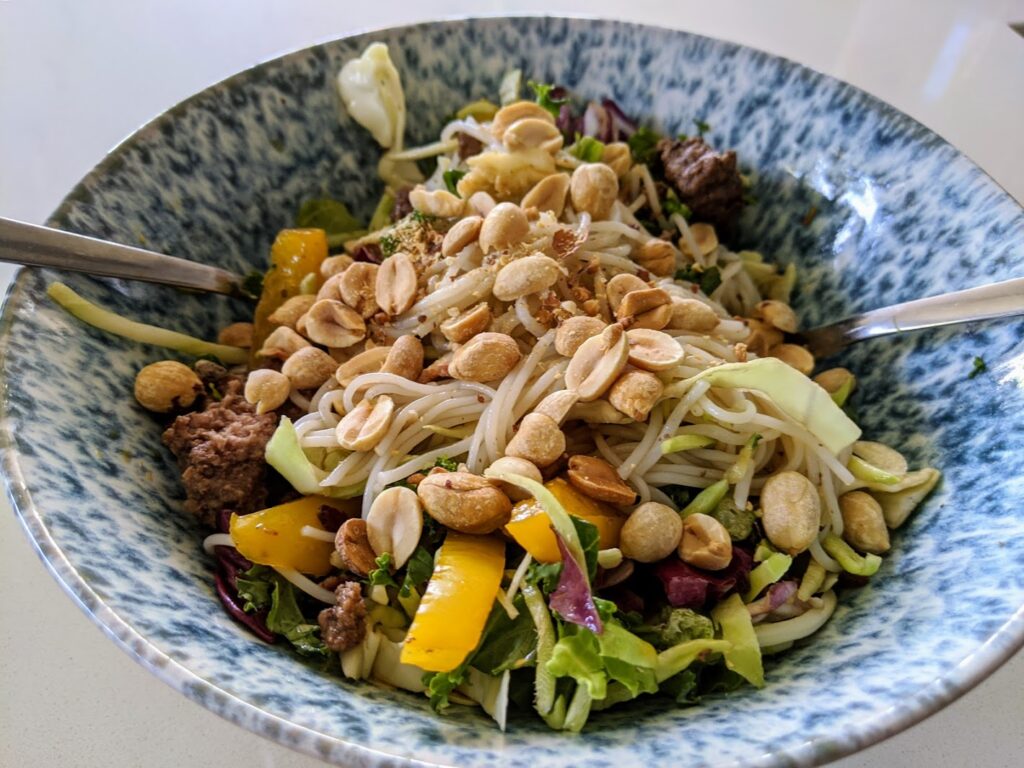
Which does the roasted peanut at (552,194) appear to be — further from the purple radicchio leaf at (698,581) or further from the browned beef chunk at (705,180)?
the purple radicchio leaf at (698,581)

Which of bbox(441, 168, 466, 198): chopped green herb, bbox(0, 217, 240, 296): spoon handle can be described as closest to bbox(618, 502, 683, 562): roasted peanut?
bbox(441, 168, 466, 198): chopped green herb

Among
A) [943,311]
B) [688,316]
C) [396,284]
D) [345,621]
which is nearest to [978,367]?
[943,311]

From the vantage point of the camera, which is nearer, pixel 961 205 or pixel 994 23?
pixel 961 205

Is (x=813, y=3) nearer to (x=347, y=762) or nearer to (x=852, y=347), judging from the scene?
(x=852, y=347)

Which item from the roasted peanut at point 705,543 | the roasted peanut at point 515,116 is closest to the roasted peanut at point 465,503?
the roasted peanut at point 705,543

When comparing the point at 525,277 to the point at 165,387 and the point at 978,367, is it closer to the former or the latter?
the point at 165,387

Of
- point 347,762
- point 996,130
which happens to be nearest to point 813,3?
point 996,130

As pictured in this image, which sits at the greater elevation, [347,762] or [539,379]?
[539,379]
